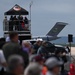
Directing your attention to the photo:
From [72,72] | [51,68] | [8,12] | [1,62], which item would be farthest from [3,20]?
[51,68]

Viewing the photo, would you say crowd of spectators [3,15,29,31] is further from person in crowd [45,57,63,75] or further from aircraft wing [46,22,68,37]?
person in crowd [45,57,63,75]

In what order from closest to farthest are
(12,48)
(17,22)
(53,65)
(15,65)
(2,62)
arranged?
(15,65) < (53,65) < (12,48) < (2,62) < (17,22)

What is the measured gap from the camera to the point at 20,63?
705 cm

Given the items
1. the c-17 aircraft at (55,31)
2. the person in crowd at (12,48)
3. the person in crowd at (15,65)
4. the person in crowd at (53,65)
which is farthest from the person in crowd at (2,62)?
the c-17 aircraft at (55,31)

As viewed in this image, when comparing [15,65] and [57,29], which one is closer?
[15,65]

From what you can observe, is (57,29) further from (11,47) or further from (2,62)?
(11,47)

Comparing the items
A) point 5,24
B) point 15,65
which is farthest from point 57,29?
point 15,65

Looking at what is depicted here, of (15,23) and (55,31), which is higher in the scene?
(15,23)

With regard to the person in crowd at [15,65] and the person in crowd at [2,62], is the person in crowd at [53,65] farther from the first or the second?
the person in crowd at [2,62]

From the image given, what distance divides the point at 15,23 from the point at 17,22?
21 centimetres

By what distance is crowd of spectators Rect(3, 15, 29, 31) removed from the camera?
38969 mm

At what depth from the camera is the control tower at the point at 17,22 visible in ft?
128

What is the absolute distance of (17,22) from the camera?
39.0m

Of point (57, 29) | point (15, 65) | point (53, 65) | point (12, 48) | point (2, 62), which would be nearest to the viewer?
point (15, 65)
